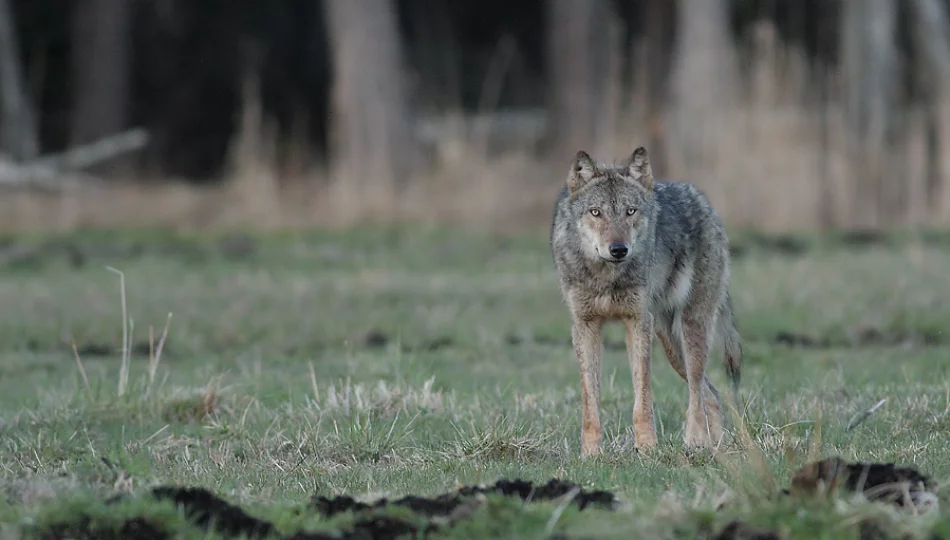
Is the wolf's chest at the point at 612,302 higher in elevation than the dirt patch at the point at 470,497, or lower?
higher

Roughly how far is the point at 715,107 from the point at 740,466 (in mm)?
13347

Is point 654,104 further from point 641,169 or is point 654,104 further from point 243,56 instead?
point 243,56

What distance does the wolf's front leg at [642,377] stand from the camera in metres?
6.89

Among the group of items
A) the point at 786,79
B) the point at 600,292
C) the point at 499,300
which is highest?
the point at 786,79

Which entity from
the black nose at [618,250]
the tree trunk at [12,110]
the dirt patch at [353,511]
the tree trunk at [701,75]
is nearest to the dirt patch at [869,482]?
the dirt patch at [353,511]

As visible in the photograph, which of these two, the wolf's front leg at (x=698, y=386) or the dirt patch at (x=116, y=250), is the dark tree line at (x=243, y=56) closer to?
the dirt patch at (x=116, y=250)

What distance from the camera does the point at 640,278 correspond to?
23.5 ft

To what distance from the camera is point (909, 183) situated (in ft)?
59.0

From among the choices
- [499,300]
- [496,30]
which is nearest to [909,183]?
[499,300]

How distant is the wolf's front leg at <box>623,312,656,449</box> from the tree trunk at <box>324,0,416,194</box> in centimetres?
1390

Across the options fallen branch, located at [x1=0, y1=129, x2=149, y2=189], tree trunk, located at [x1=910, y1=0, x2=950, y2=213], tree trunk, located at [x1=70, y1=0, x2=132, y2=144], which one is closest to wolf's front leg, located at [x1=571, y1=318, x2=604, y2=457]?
tree trunk, located at [x1=910, y1=0, x2=950, y2=213]

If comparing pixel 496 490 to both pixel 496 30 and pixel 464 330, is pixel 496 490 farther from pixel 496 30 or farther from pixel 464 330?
pixel 496 30

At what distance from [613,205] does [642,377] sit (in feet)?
3.03

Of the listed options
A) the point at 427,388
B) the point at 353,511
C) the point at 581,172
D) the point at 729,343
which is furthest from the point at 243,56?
the point at 353,511
